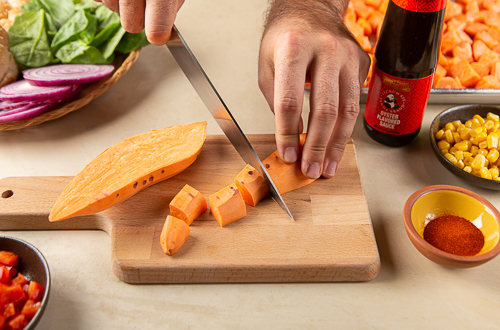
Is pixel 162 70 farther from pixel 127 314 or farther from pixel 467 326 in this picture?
pixel 467 326

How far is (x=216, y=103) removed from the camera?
1463 millimetres

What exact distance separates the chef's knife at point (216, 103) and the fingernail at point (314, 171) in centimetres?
15

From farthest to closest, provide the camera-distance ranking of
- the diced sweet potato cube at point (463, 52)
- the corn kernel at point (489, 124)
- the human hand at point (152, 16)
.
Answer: the diced sweet potato cube at point (463, 52) → the corn kernel at point (489, 124) → the human hand at point (152, 16)

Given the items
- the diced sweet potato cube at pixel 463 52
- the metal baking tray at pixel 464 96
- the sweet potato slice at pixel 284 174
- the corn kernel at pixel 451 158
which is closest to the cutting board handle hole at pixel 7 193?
the sweet potato slice at pixel 284 174

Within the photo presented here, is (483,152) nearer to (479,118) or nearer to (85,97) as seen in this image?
(479,118)

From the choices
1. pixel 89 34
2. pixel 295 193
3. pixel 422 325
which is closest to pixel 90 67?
pixel 89 34

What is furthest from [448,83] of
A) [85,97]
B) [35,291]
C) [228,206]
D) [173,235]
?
[35,291]

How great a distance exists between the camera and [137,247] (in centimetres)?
128

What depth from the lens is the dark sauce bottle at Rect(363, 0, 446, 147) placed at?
140 centimetres

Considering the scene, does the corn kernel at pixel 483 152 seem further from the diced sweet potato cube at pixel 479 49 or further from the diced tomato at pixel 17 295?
the diced tomato at pixel 17 295

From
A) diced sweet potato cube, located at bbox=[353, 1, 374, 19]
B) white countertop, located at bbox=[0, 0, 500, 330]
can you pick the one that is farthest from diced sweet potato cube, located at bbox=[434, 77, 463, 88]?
diced sweet potato cube, located at bbox=[353, 1, 374, 19]

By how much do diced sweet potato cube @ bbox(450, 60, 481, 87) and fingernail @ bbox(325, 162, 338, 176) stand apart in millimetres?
947

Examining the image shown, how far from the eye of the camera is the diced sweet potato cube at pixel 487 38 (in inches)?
83.0

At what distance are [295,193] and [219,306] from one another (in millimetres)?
493
